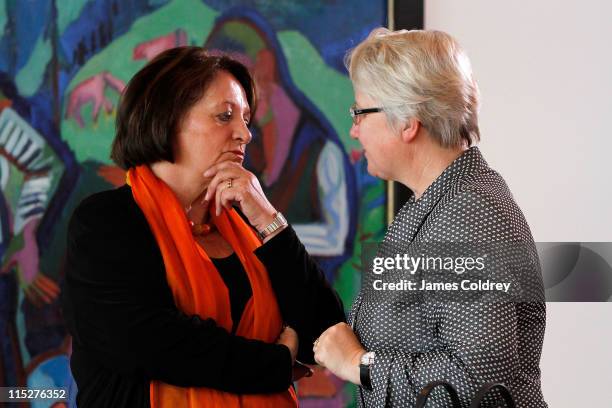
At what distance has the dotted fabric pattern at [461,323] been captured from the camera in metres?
1.49

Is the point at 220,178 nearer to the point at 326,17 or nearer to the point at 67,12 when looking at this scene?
the point at 326,17

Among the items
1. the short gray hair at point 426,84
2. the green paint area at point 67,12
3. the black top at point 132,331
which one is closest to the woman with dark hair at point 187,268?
the black top at point 132,331

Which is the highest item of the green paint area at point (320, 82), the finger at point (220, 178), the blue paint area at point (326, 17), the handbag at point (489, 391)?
the blue paint area at point (326, 17)

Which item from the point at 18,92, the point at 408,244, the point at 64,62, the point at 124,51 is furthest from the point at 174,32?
the point at 408,244

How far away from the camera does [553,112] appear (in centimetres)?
301

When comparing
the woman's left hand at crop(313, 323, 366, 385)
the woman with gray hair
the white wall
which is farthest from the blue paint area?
the woman's left hand at crop(313, 323, 366, 385)

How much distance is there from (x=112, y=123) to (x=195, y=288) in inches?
48.2

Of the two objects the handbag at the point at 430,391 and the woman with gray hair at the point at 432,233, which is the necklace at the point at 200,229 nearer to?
the woman with gray hair at the point at 432,233

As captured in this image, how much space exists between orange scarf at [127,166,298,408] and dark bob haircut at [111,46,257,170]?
0.06m

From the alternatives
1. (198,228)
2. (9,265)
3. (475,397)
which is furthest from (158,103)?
(9,265)

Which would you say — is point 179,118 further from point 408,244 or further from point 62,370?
point 62,370

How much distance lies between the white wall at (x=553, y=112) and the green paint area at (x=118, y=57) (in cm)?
99

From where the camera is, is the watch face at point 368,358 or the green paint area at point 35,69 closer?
the watch face at point 368,358

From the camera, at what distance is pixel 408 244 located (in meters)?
1.70
